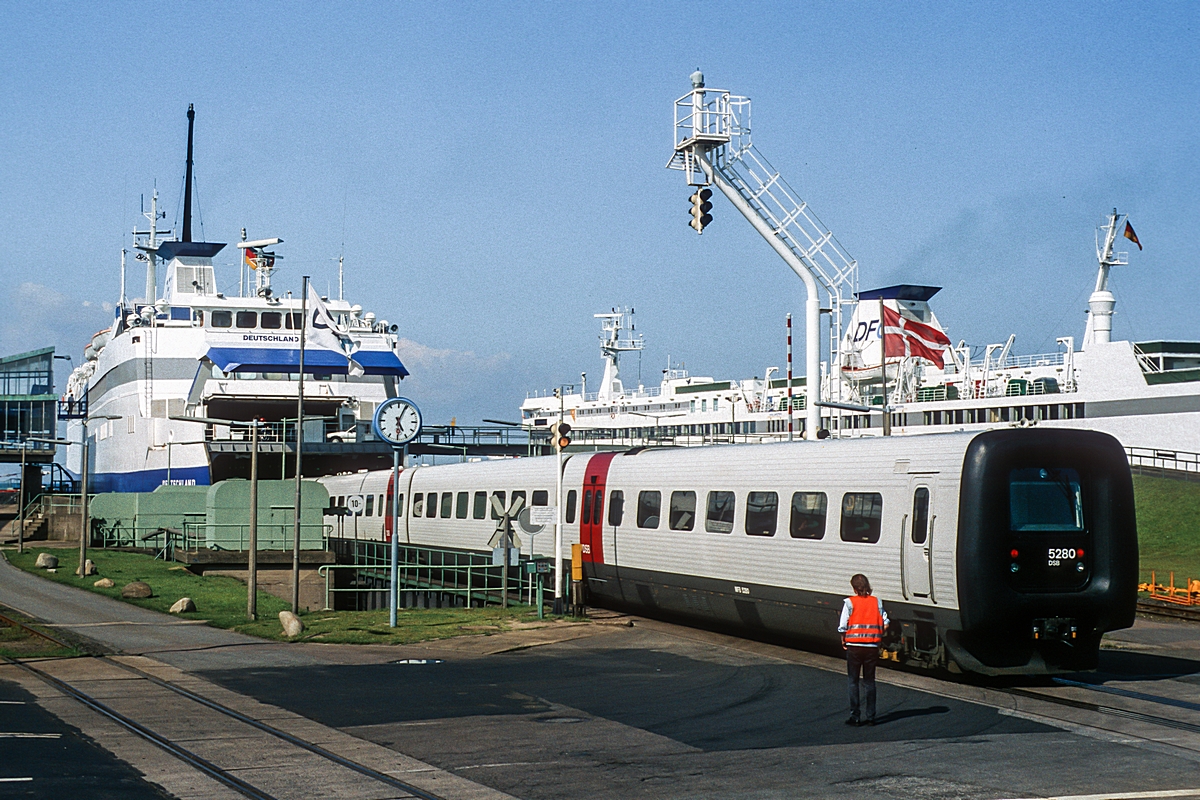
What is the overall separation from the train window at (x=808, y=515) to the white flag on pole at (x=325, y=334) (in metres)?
40.9

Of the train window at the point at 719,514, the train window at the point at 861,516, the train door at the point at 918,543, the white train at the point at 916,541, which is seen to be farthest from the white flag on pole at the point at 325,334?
the train door at the point at 918,543

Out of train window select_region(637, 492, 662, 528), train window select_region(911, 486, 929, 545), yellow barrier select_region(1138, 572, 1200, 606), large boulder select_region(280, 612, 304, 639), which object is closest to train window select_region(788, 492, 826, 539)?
train window select_region(911, 486, 929, 545)

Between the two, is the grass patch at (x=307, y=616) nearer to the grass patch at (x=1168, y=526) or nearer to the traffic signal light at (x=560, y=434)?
the traffic signal light at (x=560, y=434)

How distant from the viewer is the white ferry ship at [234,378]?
5659cm

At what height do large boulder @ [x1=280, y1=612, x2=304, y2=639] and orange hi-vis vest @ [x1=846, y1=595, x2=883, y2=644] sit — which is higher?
orange hi-vis vest @ [x1=846, y1=595, x2=883, y2=644]

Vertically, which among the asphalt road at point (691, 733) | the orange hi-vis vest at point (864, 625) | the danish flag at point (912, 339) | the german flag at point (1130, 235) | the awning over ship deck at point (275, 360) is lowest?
the asphalt road at point (691, 733)

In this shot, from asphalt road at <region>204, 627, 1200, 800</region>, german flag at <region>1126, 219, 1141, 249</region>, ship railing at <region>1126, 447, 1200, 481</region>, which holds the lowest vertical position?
asphalt road at <region>204, 627, 1200, 800</region>

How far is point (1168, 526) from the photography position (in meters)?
48.8

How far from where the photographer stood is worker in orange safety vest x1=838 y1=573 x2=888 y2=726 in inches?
525

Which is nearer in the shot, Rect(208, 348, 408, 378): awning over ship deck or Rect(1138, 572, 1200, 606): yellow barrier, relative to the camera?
Rect(1138, 572, 1200, 606): yellow barrier

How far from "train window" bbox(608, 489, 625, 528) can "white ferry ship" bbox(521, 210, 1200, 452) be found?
21730 mm

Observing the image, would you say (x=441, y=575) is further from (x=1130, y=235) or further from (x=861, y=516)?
(x=1130, y=235)

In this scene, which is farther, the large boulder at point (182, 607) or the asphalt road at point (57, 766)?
the large boulder at point (182, 607)

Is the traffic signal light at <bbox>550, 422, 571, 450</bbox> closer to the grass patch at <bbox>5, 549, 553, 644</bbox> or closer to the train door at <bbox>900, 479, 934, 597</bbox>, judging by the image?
the grass patch at <bbox>5, 549, 553, 644</bbox>
